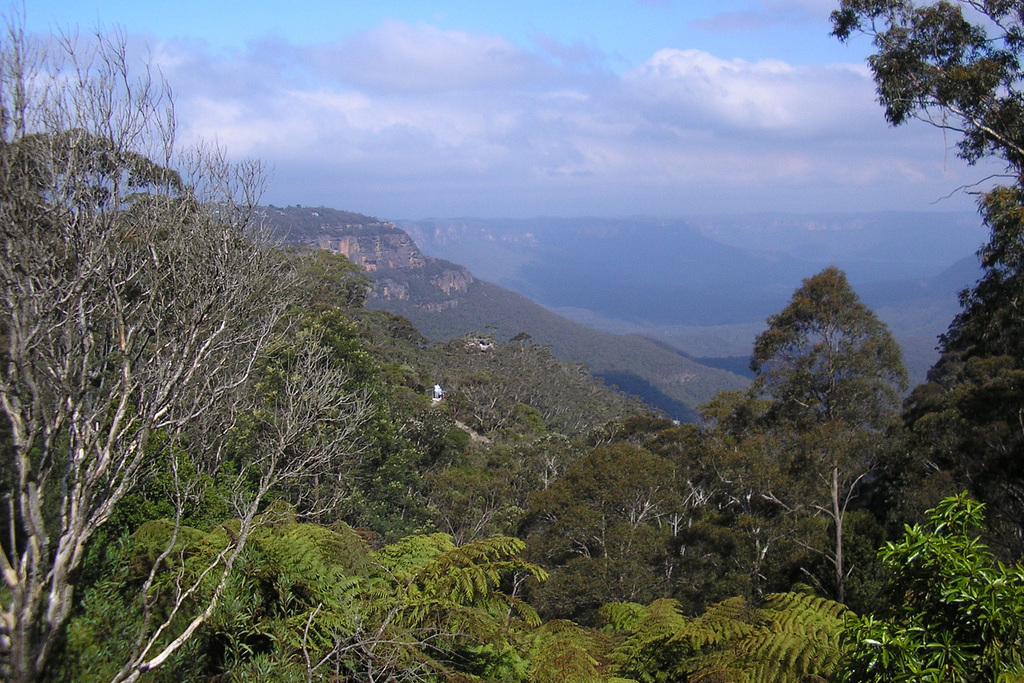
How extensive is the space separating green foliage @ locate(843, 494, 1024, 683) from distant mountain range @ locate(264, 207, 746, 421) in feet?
367

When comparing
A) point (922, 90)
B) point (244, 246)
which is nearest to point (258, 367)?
point (244, 246)

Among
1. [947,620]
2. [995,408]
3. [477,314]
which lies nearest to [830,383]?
[995,408]

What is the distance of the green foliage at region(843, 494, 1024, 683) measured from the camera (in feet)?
7.49

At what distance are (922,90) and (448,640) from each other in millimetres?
10055

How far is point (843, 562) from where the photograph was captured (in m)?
12.7

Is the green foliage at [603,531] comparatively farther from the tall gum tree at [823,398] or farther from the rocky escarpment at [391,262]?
the rocky escarpment at [391,262]

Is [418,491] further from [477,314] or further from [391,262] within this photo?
[391,262]

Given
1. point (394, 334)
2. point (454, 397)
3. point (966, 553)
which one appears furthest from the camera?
point (394, 334)

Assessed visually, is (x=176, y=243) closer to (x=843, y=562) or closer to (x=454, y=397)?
(x=843, y=562)

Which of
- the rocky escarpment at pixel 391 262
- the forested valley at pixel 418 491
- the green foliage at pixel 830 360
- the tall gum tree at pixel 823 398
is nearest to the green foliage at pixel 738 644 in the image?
the forested valley at pixel 418 491

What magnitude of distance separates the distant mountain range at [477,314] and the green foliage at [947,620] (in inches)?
4406

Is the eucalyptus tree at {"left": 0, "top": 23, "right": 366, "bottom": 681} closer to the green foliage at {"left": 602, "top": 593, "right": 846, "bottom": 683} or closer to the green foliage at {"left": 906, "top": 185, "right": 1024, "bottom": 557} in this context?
the green foliage at {"left": 602, "top": 593, "right": 846, "bottom": 683}

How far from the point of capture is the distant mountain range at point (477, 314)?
124 metres

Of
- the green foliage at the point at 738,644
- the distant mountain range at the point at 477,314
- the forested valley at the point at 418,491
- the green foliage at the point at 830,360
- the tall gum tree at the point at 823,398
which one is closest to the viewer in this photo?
the forested valley at the point at 418,491
